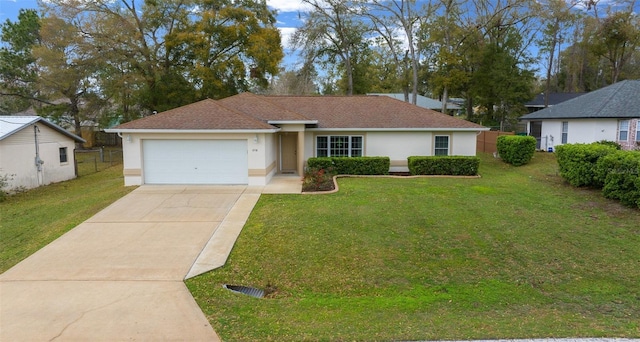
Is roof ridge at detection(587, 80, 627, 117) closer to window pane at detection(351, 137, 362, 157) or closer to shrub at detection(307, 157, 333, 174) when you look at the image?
window pane at detection(351, 137, 362, 157)

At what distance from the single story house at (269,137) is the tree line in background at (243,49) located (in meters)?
11.8

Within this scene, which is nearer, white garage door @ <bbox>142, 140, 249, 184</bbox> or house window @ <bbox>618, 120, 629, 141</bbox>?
white garage door @ <bbox>142, 140, 249, 184</bbox>

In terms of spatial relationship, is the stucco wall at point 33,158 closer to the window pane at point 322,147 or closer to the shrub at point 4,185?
the shrub at point 4,185

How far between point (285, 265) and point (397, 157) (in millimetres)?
12122

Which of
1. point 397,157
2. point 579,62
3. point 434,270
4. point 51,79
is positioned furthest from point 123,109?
point 579,62

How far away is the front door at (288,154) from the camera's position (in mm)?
18828

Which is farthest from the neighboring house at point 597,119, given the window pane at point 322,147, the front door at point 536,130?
the window pane at point 322,147

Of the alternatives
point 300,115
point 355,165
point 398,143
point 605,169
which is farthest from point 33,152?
point 605,169

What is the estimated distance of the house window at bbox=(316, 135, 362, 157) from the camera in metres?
18.8

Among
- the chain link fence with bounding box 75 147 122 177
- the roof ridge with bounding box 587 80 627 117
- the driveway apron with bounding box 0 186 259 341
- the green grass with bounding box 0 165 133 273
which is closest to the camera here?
the driveway apron with bounding box 0 186 259 341

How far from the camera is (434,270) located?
7.41 metres

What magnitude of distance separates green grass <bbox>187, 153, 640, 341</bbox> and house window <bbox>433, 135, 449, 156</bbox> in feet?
21.8

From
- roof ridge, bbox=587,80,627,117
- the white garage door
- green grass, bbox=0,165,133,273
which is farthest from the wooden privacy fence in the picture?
green grass, bbox=0,165,133,273

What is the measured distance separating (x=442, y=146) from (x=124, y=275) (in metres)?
15.2
